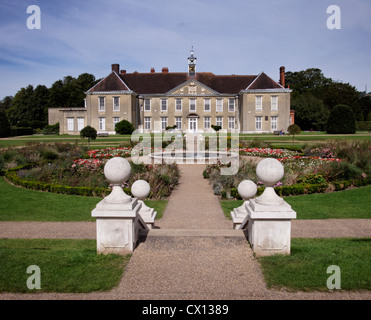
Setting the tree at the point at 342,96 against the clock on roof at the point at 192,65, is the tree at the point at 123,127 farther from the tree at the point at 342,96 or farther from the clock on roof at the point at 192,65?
the tree at the point at 342,96

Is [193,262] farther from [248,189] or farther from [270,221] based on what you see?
[248,189]

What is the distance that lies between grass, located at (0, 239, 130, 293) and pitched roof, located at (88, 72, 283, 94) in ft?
146

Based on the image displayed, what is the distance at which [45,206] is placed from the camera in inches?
370

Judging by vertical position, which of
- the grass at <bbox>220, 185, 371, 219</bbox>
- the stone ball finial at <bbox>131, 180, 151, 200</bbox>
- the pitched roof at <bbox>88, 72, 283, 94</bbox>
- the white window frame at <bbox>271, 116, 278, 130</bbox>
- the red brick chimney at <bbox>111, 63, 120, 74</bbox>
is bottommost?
the grass at <bbox>220, 185, 371, 219</bbox>

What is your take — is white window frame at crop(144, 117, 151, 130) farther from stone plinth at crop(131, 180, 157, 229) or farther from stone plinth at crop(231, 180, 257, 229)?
stone plinth at crop(231, 180, 257, 229)

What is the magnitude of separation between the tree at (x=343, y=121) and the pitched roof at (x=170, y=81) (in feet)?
34.0

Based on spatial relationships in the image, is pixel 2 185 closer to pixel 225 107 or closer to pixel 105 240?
pixel 105 240

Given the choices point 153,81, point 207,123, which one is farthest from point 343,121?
point 153,81

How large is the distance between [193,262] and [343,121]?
4117 cm

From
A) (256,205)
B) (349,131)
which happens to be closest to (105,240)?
(256,205)

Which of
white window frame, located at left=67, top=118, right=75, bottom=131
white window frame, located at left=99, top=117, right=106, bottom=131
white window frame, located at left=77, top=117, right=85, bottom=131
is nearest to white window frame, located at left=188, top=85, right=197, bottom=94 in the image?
white window frame, located at left=99, top=117, right=106, bottom=131

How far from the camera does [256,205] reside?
4840 mm

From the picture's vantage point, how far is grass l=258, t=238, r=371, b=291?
392 cm

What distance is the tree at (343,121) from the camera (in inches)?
1614
